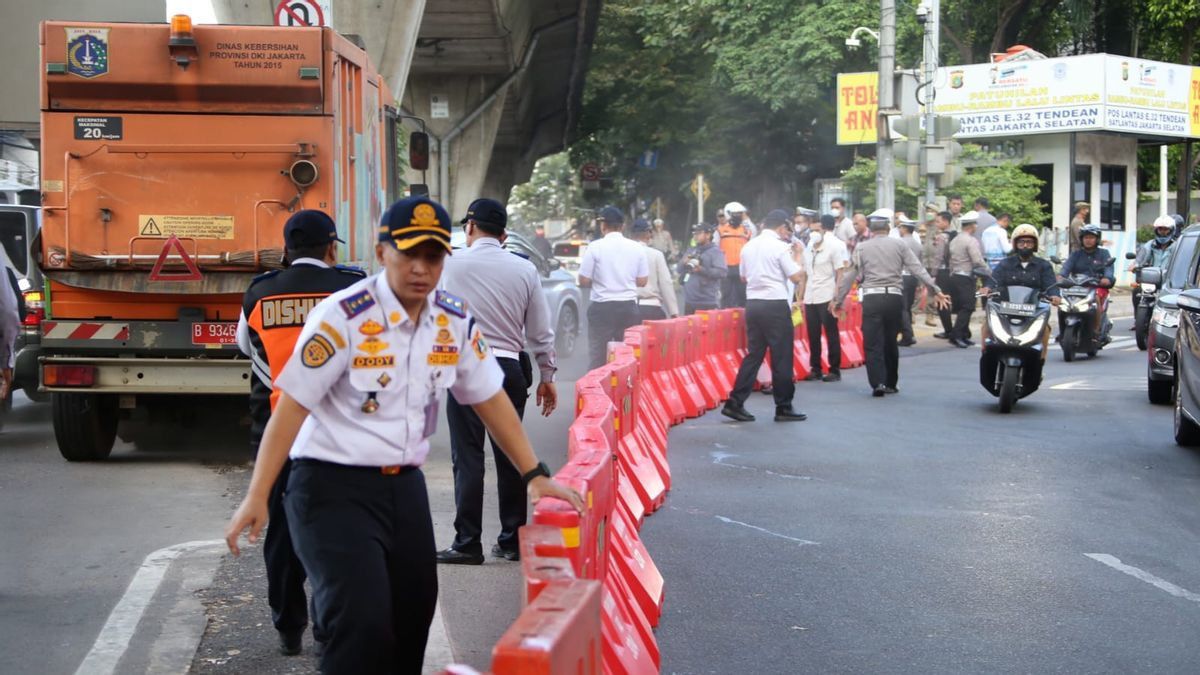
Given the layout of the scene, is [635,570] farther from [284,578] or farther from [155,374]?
[155,374]

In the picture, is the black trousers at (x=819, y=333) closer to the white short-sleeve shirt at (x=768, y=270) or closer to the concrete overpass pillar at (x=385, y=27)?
the white short-sleeve shirt at (x=768, y=270)

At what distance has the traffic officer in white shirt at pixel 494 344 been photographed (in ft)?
24.4

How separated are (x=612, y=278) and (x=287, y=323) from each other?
7894 millimetres

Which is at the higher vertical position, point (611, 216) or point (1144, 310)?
point (611, 216)

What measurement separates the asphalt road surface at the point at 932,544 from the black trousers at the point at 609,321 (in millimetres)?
1165

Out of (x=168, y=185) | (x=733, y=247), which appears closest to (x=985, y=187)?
(x=733, y=247)

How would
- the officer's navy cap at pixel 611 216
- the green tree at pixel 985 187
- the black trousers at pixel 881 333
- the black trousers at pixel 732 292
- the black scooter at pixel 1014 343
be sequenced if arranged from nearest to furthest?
the officer's navy cap at pixel 611 216 < the black scooter at pixel 1014 343 < the black trousers at pixel 881 333 < the black trousers at pixel 732 292 < the green tree at pixel 985 187

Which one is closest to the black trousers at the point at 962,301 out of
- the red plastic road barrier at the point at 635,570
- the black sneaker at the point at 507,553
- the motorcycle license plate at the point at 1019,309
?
the motorcycle license plate at the point at 1019,309

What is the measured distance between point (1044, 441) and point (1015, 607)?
5.71 m

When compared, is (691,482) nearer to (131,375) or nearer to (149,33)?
(131,375)

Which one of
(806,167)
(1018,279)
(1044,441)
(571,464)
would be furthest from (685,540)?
(806,167)

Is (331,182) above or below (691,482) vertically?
above

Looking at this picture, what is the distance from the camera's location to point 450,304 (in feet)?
14.1

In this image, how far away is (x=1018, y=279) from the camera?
14.4m
